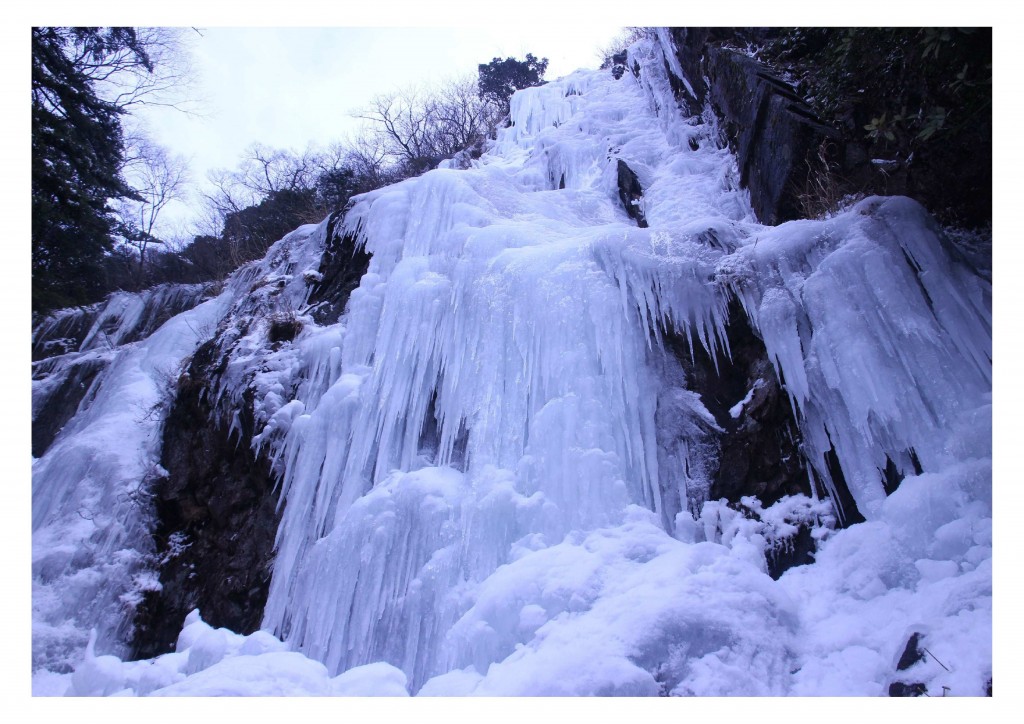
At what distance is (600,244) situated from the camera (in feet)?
12.1

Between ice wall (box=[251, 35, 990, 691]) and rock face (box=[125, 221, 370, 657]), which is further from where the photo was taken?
rock face (box=[125, 221, 370, 657])

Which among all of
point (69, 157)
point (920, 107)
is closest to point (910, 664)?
point (920, 107)

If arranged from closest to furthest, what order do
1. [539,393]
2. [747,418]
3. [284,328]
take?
1. [747,418]
2. [539,393]
3. [284,328]

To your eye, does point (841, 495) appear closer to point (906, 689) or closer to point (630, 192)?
point (906, 689)

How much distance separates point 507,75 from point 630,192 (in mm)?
9589

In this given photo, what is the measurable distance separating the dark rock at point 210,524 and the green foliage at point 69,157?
5.85 ft

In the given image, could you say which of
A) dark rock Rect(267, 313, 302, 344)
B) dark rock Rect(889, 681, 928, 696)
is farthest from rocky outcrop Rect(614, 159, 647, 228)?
dark rock Rect(889, 681, 928, 696)

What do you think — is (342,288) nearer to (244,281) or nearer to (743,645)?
(244,281)

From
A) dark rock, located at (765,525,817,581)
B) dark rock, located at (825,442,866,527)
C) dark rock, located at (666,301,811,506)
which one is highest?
dark rock, located at (666,301,811,506)

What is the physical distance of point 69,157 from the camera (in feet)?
15.8

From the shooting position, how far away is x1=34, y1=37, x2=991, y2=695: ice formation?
2062 mm

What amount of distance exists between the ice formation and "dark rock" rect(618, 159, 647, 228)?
62 centimetres

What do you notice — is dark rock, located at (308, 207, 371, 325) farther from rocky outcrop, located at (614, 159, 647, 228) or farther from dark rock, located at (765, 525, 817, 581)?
dark rock, located at (765, 525, 817, 581)
